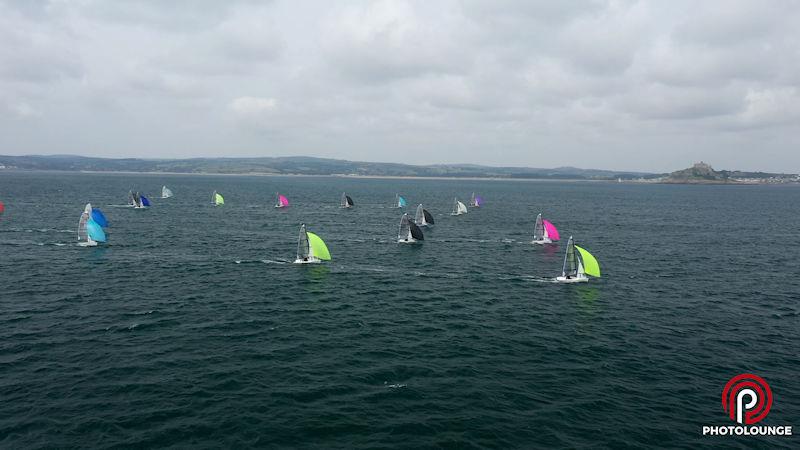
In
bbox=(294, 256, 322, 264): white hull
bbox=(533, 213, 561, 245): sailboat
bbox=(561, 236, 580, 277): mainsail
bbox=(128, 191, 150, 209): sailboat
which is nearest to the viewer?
bbox=(561, 236, 580, 277): mainsail

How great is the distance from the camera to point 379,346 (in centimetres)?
4038

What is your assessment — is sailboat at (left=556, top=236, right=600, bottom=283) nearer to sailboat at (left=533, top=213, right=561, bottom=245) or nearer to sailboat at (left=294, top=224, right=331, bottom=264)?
sailboat at (left=533, top=213, right=561, bottom=245)

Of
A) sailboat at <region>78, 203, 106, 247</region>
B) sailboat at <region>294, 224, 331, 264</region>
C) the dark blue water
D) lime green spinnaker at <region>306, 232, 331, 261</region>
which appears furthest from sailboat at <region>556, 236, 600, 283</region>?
sailboat at <region>78, 203, 106, 247</region>

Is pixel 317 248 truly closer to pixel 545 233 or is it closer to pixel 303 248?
pixel 303 248

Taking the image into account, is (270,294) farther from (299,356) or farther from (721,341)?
(721,341)

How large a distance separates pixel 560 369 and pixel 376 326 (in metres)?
17.8

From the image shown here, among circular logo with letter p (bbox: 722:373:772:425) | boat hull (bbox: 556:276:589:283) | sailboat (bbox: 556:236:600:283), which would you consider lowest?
circular logo with letter p (bbox: 722:373:772:425)

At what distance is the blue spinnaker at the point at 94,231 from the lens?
259 ft

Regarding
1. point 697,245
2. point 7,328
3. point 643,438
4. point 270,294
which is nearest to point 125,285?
point 7,328

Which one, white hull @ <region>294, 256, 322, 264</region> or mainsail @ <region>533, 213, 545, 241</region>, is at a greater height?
mainsail @ <region>533, 213, 545, 241</region>

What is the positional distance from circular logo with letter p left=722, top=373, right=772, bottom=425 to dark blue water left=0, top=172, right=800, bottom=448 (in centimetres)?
85

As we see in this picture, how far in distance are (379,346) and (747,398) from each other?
28.5 metres

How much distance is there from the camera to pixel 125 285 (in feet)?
185

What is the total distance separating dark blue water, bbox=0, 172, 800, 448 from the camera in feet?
92.9
